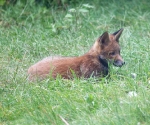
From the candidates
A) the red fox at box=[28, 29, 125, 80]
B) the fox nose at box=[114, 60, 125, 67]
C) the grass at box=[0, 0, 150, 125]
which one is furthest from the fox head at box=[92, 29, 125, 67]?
the grass at box=[0, 0, 150, 125]

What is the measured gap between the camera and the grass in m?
6.32

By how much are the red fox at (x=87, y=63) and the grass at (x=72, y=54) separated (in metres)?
0.24

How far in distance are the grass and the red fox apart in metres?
0.24

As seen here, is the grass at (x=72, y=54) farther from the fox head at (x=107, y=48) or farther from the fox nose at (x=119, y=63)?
the fox head at (x=107, y=48)

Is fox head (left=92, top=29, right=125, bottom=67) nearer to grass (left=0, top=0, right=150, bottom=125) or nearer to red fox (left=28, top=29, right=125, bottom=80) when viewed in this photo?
red fox (left=28, top=29, right=125, bottom=80)

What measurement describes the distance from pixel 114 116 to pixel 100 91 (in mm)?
1209

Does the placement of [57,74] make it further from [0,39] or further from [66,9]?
[66,9]

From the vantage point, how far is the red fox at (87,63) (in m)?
8.45

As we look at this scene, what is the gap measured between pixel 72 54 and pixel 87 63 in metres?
1.12

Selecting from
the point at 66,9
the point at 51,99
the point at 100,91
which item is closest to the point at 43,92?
the point at 51,99

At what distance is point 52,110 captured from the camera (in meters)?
6.41

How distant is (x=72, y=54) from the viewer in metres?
9.92

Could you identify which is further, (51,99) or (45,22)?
(45,22)

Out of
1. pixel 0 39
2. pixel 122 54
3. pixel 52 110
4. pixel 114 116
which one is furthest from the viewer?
pixel 0 39
